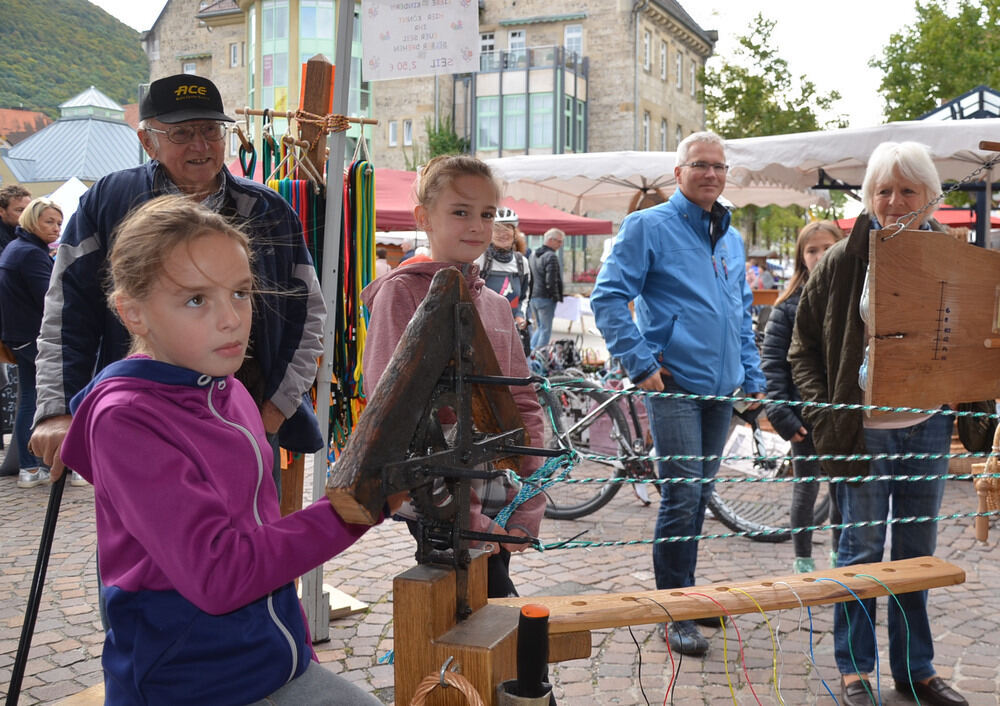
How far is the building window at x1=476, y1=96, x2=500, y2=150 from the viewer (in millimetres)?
45156

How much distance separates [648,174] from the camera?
1037 cm

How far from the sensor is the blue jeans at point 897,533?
3.21 metres

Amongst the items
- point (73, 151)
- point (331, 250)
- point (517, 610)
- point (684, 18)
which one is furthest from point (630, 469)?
point (73, 151)

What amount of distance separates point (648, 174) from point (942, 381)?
792 cm

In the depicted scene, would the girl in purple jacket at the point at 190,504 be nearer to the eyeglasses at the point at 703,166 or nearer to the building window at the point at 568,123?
the eyeglasses at the point at 703,166

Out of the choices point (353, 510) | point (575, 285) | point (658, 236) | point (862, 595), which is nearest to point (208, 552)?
point (353, 510)

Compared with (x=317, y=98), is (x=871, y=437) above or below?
below

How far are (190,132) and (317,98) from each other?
4.16 feet

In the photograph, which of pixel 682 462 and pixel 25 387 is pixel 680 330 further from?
pixel 25 387

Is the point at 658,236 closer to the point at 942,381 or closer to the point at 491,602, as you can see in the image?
the point at 942,381

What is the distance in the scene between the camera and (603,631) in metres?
4.15

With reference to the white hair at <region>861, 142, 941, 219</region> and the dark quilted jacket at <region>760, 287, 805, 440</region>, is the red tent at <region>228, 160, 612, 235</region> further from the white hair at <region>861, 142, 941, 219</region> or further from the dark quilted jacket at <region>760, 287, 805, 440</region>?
the white hair at <region>861, 142, 941, 219</region>

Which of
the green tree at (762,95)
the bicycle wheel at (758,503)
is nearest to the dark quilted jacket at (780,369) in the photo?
the bicycle wheel at (758,503)

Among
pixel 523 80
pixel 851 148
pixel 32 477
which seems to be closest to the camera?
pixel 32 477
